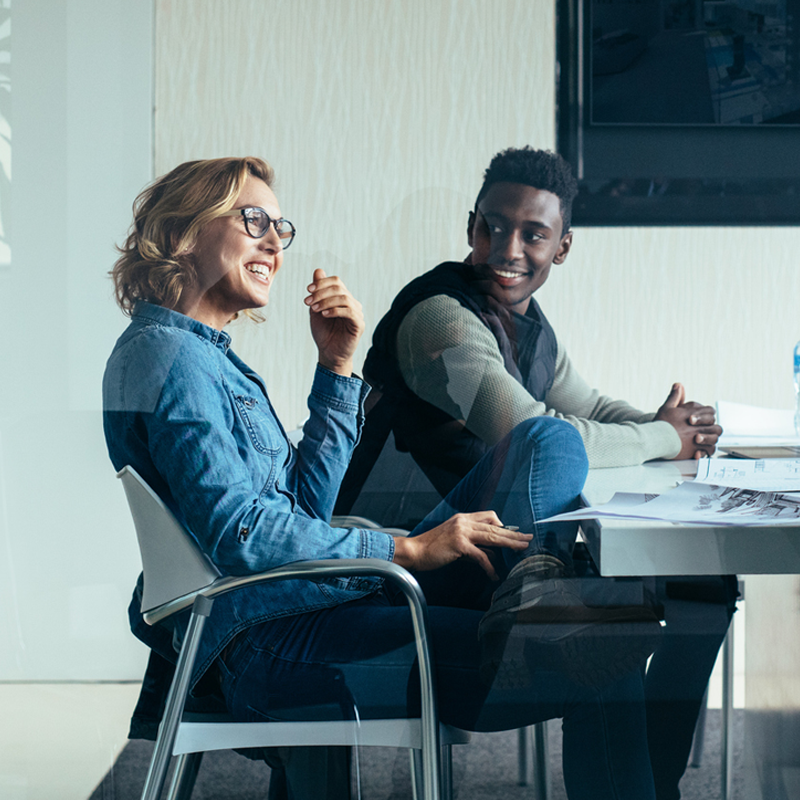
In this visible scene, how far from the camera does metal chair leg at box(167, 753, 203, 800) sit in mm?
1200

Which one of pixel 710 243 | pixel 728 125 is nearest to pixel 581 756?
pixel 710 243

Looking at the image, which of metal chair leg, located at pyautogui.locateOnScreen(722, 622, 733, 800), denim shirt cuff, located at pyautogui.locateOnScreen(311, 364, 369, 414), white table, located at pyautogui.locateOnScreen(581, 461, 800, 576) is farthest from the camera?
metal chair leg, located at pyautogui.locateOnScreen(722, 622, 733, 800)

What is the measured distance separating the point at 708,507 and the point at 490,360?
363mm

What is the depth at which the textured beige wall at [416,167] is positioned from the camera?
1.19 metres

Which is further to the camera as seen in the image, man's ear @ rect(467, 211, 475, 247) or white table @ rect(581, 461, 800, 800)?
man's ear @ rect(467, 211, 475, 247)

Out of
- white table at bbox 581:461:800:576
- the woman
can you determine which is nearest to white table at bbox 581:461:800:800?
white table at bbox 581:461:800:576

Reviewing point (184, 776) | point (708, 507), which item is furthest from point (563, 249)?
point (184, 776)

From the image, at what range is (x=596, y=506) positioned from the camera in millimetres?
1085

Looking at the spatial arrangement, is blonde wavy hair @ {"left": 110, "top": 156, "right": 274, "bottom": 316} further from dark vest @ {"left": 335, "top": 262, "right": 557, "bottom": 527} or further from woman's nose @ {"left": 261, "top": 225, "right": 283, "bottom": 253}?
dark vest @ {"left": 335, "top": 262, "right": 557, "bottom": 527}

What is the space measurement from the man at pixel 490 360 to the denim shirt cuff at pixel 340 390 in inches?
0.9

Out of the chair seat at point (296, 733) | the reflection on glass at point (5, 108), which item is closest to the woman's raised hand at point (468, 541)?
the chair seat at point (296, 733)

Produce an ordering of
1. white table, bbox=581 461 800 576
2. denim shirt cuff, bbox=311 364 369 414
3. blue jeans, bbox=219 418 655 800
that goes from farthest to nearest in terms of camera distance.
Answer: denim shirt cuff, bbox=311 364 369 414 < blue jeans, bbox=219 418 655 800 < white table, bbox=581 461 800 576

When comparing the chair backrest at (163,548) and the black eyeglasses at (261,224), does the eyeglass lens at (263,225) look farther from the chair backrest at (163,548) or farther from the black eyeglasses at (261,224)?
the chair backrest at (163,548)

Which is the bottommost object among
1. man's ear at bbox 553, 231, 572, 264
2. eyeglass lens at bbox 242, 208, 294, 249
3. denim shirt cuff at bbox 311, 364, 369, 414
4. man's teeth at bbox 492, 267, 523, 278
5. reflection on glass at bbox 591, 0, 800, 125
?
denim shirt cuff at bbox 311, 364, 369, 414
